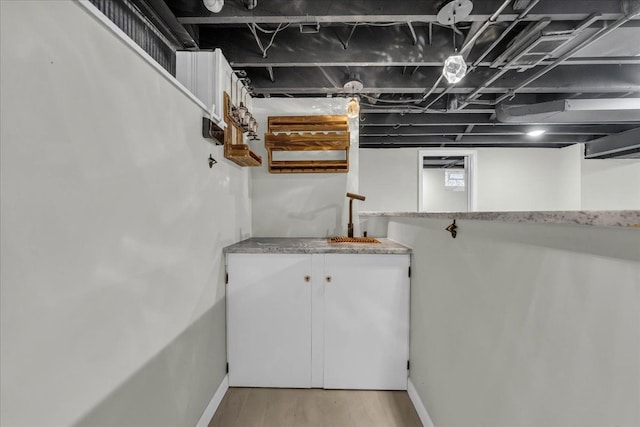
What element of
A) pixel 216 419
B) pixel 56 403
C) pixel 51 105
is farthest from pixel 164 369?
pixel 51 105

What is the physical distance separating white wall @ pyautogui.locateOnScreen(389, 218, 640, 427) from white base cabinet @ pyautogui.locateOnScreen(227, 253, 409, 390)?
0.42 m

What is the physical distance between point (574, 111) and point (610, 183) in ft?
9.64

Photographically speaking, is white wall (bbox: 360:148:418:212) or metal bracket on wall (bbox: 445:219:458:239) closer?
metal bracket on wall (bbox: 445:219:458:239)

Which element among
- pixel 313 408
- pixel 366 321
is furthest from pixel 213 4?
pixel 313 408

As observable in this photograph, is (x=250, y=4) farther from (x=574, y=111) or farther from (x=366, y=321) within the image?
(x=574, y=111)

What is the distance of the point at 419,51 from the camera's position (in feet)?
6.44

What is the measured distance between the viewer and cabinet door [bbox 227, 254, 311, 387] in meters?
1.76

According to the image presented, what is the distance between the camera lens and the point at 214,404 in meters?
1.59

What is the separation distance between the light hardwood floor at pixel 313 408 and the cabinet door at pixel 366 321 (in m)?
0.07

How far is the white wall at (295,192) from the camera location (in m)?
2.46

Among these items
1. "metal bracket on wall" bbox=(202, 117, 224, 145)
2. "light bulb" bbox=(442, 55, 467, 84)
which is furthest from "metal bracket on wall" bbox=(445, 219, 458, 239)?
"metal bracket on wall" bbox=(202, 117, 224, 145)

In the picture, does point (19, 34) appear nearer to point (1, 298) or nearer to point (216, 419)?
point (1, 298)

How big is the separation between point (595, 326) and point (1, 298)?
1.20 meters

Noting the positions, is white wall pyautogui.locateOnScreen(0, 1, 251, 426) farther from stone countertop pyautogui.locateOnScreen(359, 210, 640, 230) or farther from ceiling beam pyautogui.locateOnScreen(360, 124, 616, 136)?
ceiling beam pyautogui.locateOnScreen(360, 124, 616, 136)
